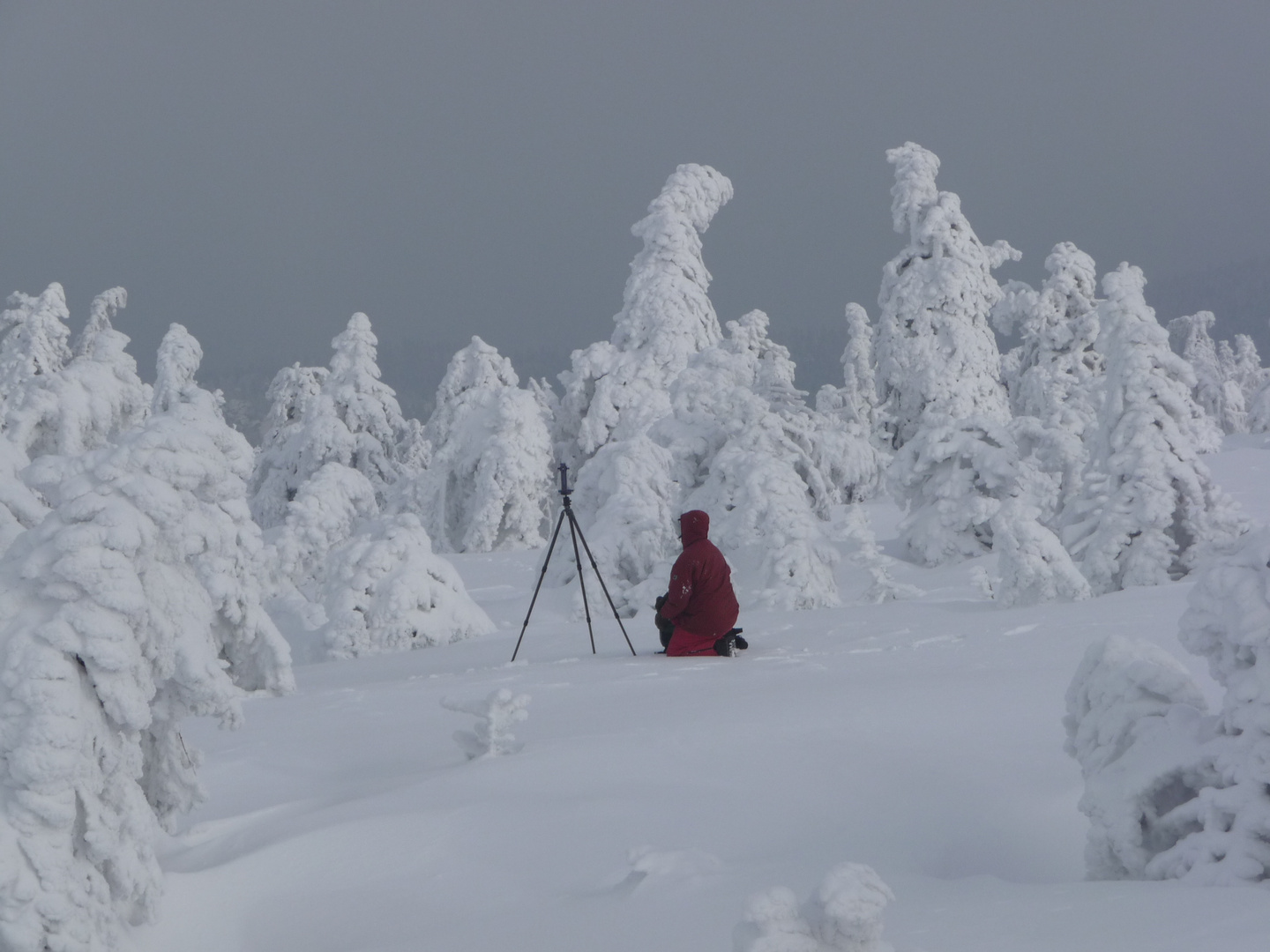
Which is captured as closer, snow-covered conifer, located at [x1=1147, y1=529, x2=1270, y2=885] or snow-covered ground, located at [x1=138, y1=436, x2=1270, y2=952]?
snow-covered conifer, located at [x1=1147, y1=529, x2=1270, y2=885]

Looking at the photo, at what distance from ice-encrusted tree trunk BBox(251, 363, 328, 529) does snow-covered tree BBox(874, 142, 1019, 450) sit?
17.1 meters

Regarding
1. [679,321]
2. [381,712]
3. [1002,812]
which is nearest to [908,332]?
[679,321]

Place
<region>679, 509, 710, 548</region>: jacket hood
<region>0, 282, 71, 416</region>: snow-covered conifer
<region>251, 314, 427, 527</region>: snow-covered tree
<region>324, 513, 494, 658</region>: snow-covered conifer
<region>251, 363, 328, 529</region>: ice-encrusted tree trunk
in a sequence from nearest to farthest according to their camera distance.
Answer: <region>679, 509, 710, 548</region>: jacket hood → <region>324, 513, 494, 658</region>: snow-covered conifer → <region>0, 282, 71, 416</region>: snow-covered conifer → <region>251, 314, 427, 527</region>: snow-covered tree → <region>251, 363, 328, 529</region>: ice-encrusted tree trunk

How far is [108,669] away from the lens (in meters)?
4.14

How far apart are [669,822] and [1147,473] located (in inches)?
510

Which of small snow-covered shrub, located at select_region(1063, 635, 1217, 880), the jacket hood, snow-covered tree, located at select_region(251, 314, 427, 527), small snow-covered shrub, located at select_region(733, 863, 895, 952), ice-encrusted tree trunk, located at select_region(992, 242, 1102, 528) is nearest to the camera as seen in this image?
small snow-covered shrub, located at select_region(733, 863, 895, 952)

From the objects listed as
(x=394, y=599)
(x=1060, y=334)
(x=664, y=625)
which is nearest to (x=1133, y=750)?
(x=664, y=625)

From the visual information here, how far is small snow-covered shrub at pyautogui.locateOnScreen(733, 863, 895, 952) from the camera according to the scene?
266 cm

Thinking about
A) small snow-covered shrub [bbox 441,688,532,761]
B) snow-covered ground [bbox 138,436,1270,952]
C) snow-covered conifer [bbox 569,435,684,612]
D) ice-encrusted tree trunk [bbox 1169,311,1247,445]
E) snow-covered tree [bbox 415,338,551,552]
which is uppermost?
ice-encrusted tree trunk [bbox 1169,311,1247,445]

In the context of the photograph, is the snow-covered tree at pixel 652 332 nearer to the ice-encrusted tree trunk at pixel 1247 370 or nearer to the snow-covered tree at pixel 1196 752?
the snow-covered tree at pixel 1196 752

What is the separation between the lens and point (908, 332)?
28.0m

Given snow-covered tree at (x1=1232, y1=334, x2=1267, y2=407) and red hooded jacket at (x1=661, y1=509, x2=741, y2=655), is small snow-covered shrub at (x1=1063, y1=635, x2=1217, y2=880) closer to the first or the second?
red hooded jacket at (x1=661, y1=509, x2=741, y2=655)

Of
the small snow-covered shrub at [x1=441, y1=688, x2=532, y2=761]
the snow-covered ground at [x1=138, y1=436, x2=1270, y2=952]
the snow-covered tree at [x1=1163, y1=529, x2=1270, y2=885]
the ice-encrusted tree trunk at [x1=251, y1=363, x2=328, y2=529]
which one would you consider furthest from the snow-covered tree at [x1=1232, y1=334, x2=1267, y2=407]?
the snow-covered tree at [x1=1163, y1=529, x2=1270, y2=885]

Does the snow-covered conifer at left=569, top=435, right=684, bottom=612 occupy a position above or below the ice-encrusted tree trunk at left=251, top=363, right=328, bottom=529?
below
